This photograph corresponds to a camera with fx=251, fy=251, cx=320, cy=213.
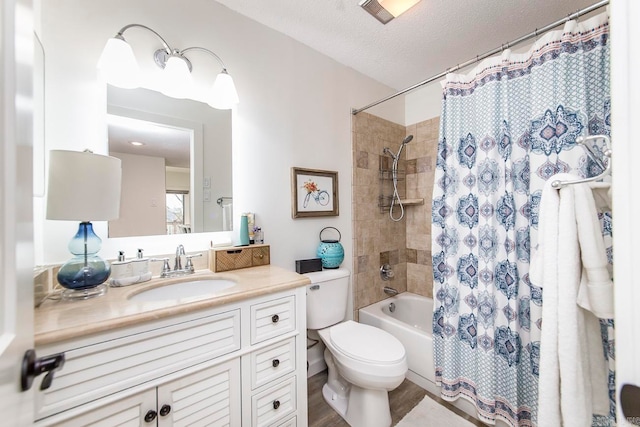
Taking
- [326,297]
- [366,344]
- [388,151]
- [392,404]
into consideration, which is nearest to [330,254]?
[326,297]

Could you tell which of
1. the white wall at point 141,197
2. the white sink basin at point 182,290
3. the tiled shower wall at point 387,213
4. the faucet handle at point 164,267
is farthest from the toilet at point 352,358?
the white wall at point 141,197

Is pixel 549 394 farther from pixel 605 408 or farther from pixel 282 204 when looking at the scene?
pixel 282 204

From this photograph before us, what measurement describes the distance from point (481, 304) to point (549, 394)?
0.68 m

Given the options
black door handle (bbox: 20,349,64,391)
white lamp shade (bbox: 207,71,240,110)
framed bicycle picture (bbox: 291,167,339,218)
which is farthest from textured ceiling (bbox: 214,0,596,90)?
black door handle (bbox: 20,349,64,391)

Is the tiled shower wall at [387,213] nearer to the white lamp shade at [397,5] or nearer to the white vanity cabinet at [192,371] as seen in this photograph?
the white lamp shade at [397,5]

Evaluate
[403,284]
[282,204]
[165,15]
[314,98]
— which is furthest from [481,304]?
[165,15]

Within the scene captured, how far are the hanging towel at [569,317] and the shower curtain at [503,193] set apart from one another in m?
0.31

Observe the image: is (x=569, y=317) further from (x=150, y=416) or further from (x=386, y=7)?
(x=386, y=7)

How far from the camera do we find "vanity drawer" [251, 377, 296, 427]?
3.62ft

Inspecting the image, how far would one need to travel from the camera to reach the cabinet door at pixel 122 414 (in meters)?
0.75

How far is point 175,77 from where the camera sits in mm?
1331

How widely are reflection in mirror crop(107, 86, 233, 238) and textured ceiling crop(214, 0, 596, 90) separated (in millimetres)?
748

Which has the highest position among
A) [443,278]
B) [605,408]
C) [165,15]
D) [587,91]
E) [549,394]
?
[165,15]

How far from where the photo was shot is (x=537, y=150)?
4.26 ft
